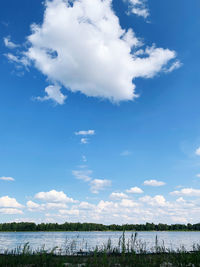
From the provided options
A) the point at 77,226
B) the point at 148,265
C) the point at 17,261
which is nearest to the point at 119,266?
the point at 148,265

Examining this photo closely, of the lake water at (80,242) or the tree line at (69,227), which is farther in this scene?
the tree line at (69,227)

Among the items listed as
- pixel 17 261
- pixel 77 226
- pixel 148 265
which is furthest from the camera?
pixel 77 226

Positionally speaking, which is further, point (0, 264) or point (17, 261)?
point (17, 261)

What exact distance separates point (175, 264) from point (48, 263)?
Answer: 6.66 m

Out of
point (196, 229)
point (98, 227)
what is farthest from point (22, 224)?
point (196, 229)

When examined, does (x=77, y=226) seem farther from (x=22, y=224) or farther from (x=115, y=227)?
(x=22, y=224)

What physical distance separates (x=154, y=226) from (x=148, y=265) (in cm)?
19851

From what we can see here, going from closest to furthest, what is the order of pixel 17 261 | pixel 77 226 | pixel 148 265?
pixel 148 265, pixel 17 261, pixel 77 226

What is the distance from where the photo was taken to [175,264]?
43.8 feet

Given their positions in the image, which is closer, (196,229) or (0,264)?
(0,264)

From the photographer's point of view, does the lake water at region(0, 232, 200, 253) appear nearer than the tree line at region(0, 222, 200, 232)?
Yes

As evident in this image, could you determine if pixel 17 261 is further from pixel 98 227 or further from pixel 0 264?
pixel 98 227

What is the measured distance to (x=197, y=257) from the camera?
13258 mm

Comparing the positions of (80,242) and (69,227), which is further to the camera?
(69,227)
